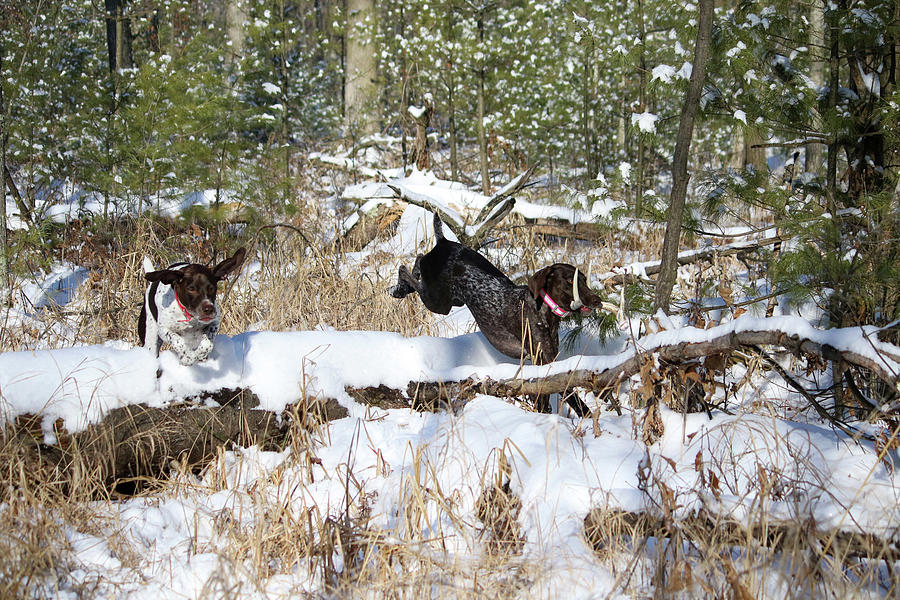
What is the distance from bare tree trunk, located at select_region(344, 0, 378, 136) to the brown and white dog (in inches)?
476

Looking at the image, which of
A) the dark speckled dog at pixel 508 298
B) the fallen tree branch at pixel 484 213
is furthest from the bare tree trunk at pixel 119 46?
the dark speckled dog at pixel 508 298

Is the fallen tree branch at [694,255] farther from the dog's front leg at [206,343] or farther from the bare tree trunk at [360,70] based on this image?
the bare tree trunk at [360,70]

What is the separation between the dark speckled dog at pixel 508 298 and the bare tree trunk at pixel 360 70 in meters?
10.9

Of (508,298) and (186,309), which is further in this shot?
(508,298)

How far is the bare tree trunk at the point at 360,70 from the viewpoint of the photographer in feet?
47.9

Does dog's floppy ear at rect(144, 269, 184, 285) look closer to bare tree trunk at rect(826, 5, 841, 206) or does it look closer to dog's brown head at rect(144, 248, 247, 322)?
→ dog's brown head at rect(144, 248, 247, 322)

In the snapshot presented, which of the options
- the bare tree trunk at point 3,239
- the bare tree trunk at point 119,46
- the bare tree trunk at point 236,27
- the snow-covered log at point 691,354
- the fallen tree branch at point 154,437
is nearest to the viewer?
the snow-covered log at point 691,354

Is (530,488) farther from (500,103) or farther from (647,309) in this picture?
(500,103)

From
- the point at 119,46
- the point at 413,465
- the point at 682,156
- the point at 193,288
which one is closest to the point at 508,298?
the point at 682,156

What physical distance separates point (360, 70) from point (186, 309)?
47.2ft

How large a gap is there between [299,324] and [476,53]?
7267 mm

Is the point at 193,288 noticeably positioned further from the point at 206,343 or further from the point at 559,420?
the point at 559,420

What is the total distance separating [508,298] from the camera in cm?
370

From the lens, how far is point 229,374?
2.95m
